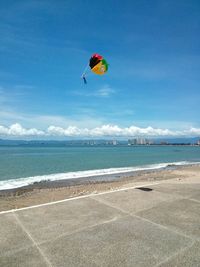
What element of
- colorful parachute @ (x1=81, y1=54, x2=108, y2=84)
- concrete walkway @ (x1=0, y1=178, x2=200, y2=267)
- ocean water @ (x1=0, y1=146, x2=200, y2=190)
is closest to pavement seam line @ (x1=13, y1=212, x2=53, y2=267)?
concrete walkway @ (x1=0, y1=178, x2=200, y2=267)

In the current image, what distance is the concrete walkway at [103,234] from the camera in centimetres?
312

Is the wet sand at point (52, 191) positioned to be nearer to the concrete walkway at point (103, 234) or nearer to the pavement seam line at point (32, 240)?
the concrete walkway at point (103, 234)

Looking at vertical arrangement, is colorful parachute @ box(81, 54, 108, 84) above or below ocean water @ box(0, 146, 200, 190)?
above

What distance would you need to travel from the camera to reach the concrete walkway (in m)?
3.12

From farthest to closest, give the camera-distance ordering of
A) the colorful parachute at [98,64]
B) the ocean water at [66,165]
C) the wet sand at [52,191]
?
the ocean water at [66,165], the wet sand at [52,191], the colorful parachute at [98,64]

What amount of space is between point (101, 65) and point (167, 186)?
190 inches

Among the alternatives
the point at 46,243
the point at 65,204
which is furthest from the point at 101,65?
the point at 46,243

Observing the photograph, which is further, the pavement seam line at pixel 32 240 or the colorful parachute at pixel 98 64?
the colorful parachute at pixel 98 64

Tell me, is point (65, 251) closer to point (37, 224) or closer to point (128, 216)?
point (37, 224)

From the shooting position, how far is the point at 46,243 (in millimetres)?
3576

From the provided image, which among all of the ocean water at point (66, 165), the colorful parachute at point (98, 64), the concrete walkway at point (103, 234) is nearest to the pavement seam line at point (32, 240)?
the concrete walkway at point (103, 234)

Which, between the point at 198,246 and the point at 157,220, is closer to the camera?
the point at 198,246

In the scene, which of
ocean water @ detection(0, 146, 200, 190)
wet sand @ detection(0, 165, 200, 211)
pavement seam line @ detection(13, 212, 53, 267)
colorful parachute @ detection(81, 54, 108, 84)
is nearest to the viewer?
pavement seam line @ detection(13, 212, 53, 267)

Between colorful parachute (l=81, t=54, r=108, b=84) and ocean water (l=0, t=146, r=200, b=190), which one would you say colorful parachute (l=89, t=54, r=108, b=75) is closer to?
colorful parachute (l=81, t=54, r=108, b=84)
